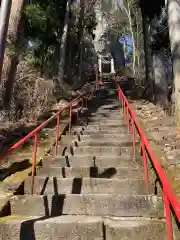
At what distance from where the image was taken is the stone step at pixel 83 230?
3.91 metres

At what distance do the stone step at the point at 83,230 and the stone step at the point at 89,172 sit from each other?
6.08 feet

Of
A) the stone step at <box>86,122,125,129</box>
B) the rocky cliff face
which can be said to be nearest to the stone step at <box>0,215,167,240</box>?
the stone step at <box>86,122,125,129</box>

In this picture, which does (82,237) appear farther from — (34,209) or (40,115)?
(40,115)

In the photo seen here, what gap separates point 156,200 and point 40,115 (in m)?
7.20

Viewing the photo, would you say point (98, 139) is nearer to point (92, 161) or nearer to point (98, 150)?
point (98, 150)

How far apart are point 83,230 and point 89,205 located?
752mm

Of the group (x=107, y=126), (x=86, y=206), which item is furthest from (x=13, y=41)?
(x=86, y=206)

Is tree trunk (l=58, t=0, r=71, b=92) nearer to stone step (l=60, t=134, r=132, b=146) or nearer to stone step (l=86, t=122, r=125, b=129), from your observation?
stone step (l=86, t=122, r=125, b=129)

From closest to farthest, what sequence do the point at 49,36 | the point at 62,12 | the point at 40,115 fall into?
the point at 40,115 < the point at 49,36 < the point at 62,12

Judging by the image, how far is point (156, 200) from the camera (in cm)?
454

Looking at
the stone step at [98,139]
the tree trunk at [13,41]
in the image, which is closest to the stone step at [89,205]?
the stone step at [98,139]

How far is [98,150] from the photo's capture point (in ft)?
23.6

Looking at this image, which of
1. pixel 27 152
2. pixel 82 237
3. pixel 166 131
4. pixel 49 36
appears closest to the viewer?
pixel 82 237

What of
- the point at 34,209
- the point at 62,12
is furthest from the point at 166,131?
the point at 62,12
